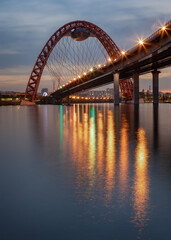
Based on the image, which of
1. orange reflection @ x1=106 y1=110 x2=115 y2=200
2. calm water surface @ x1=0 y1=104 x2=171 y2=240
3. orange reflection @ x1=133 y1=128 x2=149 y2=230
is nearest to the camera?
calm water surface @ x1=0 y1=104 x2=171 y2=240

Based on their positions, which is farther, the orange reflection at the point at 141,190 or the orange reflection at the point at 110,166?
the orange reflection at the point at 110,166

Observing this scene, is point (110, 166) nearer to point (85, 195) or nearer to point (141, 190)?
point (141, 190)

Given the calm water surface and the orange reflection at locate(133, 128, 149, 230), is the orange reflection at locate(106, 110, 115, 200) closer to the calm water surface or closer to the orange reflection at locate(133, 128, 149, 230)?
the calm water surface

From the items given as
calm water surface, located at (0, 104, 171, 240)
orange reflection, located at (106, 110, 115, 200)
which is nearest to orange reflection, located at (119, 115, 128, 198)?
calm water surface, located at (0, 104, 171, 240)

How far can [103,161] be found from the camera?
24.4 feet

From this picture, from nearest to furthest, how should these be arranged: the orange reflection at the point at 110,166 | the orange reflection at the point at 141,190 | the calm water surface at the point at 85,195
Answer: the calm water surface at the point at 85,195, the orange reflection at the point at 141,190, the orange reflection at the point at 110,166

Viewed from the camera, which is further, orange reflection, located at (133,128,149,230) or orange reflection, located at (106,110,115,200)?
orange reflection, located at (106,110,115,200)

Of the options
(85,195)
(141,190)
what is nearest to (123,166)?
(141,190)

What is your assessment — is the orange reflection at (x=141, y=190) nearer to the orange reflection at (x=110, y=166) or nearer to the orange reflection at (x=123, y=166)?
the orange reflection at (x=123, y=166)

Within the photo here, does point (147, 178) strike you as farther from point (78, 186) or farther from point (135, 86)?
point (135, 86)

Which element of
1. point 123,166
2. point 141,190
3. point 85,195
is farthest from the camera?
point 123,166

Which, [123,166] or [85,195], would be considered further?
[123,166]

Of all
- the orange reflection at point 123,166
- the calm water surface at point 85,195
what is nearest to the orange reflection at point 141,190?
the calm water surface at point 85,195

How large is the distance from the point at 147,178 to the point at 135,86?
266ft
